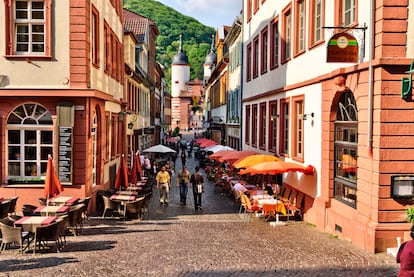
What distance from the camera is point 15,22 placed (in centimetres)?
1680

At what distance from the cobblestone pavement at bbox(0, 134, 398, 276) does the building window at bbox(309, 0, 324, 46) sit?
5685mm

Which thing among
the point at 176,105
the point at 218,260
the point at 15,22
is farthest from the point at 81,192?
the point at 176,105

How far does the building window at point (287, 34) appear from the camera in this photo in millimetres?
19922

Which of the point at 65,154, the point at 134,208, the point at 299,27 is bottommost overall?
the point at 134,208

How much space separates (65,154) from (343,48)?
9.32 metres

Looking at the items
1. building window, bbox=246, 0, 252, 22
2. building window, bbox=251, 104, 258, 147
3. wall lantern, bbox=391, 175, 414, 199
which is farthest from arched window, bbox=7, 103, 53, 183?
building window, bbox=246, 0, 252, 22

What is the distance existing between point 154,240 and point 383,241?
214 inches

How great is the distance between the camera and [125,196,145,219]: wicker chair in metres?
16.6

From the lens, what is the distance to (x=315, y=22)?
653 inches

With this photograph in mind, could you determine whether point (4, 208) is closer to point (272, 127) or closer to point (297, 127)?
point (297, 127)

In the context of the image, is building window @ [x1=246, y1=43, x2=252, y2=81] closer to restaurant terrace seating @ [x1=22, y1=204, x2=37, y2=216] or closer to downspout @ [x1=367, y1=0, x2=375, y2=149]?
restaurant terrace seating @ [x1=22, y1=204, x2=37, y2=216]

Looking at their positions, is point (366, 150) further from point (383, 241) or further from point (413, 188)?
point (383, 241)

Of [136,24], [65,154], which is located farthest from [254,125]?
[136,24]

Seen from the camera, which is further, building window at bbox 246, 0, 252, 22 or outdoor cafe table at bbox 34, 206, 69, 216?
building window at bbox 246, 0, 252, 22
